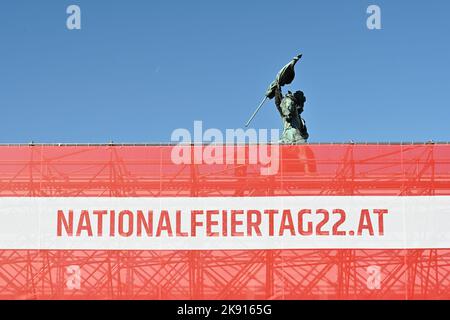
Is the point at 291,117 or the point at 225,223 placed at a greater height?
the point at 291,117

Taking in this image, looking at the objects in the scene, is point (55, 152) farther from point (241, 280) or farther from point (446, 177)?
point (446, 177)

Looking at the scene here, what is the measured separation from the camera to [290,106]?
2416cm

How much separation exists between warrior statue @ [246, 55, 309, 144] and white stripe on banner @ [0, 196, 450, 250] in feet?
13.7

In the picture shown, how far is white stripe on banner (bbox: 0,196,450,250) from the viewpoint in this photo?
65.6 ft

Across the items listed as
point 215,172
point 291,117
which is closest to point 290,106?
point 291,117

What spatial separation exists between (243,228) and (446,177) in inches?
224

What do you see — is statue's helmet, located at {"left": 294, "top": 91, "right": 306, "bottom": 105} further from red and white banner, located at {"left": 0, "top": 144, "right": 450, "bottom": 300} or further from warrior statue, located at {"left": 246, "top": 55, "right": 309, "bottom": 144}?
red and white banner, located at {"left": 0, "top": 144, "right": 450, "bottom": 300}

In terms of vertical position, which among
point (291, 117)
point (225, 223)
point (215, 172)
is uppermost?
point (291, 117)

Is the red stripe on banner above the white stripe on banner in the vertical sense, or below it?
above

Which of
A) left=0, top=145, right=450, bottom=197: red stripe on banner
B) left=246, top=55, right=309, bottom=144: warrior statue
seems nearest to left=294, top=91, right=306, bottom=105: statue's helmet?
left=246, top=55, right=309, bottom=144: warrior statue

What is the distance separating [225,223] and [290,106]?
5633 mm

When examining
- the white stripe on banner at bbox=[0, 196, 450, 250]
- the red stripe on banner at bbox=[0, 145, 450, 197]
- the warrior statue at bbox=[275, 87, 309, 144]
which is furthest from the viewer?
the warrior statue at bbox=[275, 87, 309, 144]

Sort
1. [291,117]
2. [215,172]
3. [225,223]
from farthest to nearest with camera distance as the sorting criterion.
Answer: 1. [291,117]
2. [215,172]
3. [225,223]

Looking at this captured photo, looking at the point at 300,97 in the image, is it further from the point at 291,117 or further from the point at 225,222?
the point at 225,222
